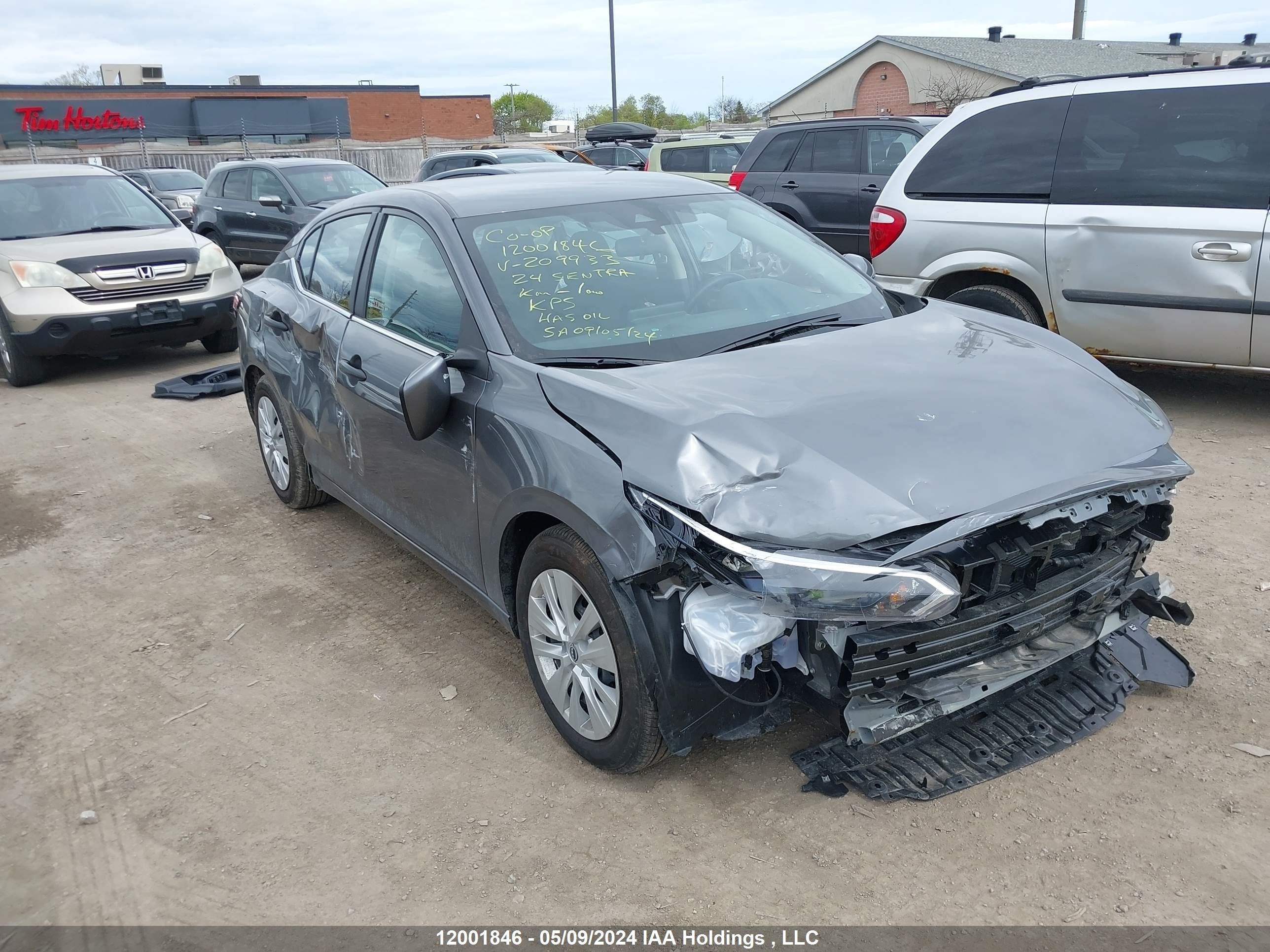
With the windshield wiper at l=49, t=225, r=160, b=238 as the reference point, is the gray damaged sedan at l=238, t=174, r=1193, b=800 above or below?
below

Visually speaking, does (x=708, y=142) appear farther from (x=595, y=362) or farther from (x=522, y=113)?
(x=522, y=113)

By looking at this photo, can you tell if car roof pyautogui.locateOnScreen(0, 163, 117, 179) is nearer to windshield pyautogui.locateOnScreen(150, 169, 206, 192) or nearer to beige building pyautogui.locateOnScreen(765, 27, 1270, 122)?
windshield pyautogui.locateOnScreen(150, 169, 206, 192)

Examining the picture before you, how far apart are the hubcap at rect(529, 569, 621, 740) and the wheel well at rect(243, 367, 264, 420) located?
311 cm

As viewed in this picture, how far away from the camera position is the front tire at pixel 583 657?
2.86 m

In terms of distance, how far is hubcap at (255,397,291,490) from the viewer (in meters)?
5.50

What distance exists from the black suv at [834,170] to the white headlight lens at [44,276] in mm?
6193

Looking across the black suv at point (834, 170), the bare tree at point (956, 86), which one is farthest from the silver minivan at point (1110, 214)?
the bare tree at point (956, 86)

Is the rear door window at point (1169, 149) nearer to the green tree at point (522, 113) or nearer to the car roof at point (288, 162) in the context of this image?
the car roof at point (288, 162)

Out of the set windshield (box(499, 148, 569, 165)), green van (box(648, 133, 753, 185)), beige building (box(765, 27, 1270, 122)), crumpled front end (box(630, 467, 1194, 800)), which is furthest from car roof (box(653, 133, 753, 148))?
beige building (box(765, 27, 1270, 122))

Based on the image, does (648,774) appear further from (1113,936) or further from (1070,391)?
(1070,391)

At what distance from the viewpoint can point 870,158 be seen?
10.2 meters

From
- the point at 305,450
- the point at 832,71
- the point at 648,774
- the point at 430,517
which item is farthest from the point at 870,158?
the point at 832,71

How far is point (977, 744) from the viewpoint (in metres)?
3.06

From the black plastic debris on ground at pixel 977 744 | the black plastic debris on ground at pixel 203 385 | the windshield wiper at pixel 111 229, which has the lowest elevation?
the black plastic debris on ground at pixel 977 744
